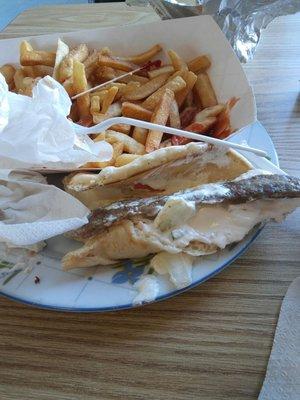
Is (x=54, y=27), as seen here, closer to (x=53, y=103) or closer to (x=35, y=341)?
(x=53, y=103)

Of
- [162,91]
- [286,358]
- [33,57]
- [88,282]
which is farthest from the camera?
[33,57]

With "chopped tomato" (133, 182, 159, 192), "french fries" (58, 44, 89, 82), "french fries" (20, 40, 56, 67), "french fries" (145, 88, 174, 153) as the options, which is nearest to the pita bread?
"chopped tomato" (133, 182, 159, 192)

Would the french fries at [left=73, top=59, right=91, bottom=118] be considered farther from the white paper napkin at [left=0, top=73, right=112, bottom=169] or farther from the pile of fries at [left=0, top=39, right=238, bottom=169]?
the white paper napkin at [left=0, top=73, right=112, bottom=169]

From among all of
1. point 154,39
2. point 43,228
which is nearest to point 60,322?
point 43,228

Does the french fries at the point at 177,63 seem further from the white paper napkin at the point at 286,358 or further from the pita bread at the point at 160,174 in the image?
the white paper napkin at the point at 286,358

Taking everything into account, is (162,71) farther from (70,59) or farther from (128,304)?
(128,304)

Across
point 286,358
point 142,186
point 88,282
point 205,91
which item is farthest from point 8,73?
point 286,358
